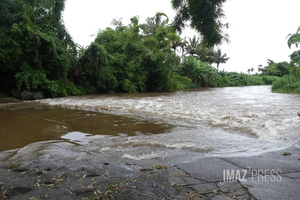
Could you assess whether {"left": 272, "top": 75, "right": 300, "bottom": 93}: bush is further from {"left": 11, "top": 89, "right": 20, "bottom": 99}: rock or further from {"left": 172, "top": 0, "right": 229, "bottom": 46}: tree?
{"left": 11, "top": 89, "right": 20, "bottom": 99}: rock

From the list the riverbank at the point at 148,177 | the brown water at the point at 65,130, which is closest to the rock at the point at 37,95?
the brown water at the point at 65,130

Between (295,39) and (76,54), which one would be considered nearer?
(76,54)

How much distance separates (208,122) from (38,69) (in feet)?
36.2

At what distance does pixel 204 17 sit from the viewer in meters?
3.83

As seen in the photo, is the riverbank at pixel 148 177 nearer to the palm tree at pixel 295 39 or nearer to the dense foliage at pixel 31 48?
the dense foliage at pixel 31 48

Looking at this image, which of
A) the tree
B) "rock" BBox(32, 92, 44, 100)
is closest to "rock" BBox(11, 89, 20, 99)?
"rock" BBox(32, 92, 44, 100)

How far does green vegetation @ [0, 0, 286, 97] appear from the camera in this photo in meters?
11.1

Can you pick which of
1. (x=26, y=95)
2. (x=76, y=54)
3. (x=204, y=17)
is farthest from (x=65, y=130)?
(x=76, y=54)

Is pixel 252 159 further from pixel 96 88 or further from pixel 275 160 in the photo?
pixel 96 88

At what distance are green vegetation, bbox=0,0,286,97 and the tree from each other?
0.02 meters

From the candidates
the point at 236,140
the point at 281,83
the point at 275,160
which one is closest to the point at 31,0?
the point at 236,140

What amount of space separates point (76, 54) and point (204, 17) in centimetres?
1349

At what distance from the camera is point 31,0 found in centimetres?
1028

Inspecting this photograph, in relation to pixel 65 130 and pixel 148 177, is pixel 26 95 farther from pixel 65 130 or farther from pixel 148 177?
pixel 148 177
